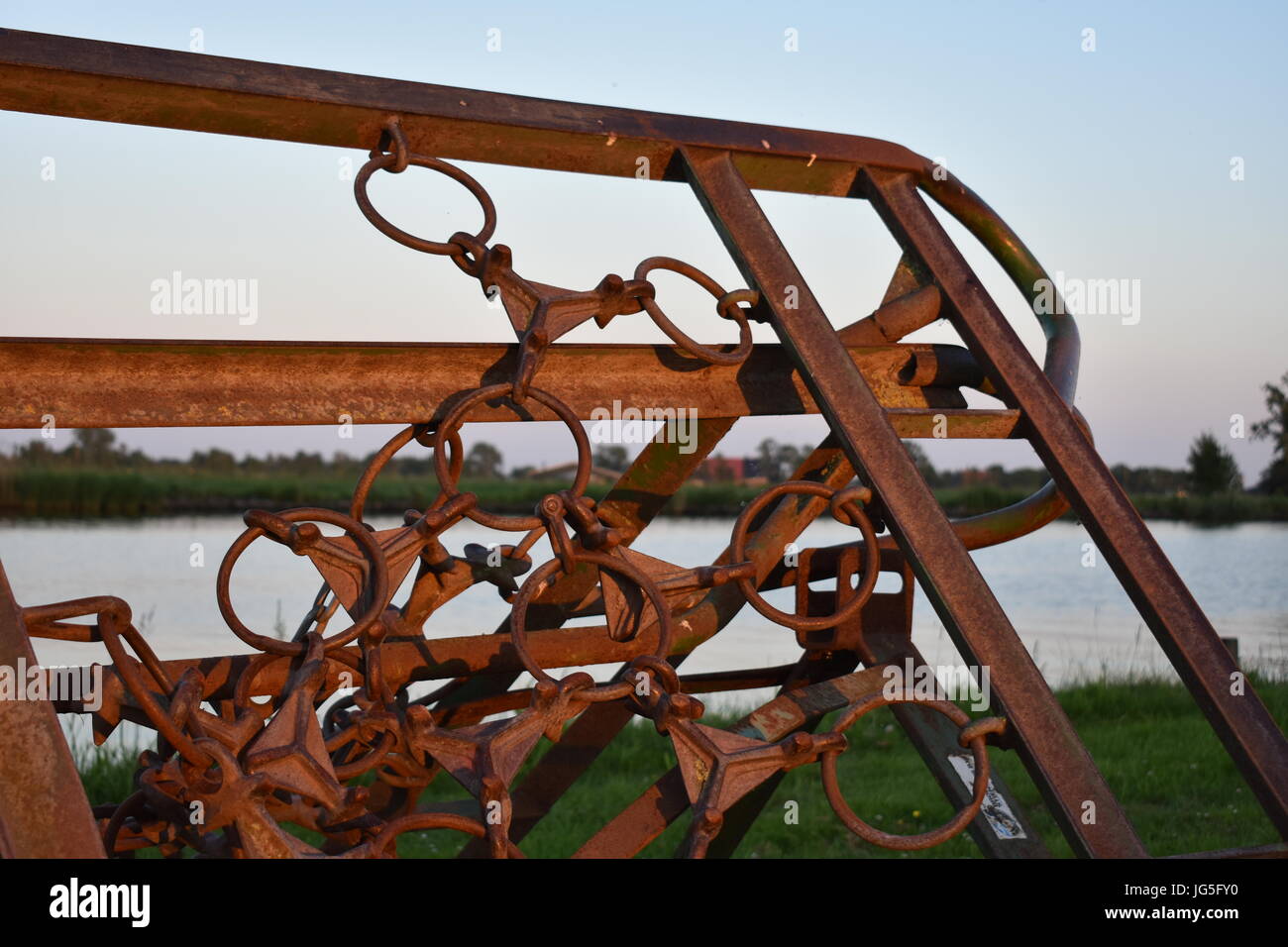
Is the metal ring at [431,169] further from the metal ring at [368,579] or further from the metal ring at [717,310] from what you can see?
the metal ring at [368,579]

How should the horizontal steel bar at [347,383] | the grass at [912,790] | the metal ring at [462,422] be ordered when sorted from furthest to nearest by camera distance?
1. the grass at [912,790]
2. the metal ring at [462,422]
3. the horizontal steel bar at [347,383]

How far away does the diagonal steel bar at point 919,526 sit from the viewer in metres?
1.45

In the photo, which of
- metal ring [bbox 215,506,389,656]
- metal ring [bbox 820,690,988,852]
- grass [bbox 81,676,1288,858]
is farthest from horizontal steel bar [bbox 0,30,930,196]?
grass [bbox 81,676,1288,858]

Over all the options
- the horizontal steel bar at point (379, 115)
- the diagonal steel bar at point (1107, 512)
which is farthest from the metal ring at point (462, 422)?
the diagonal steel bar at point (1107, 512)

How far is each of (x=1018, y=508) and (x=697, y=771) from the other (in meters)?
0.77

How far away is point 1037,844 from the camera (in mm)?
1674

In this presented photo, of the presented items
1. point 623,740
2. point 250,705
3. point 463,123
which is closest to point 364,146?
point 463,123

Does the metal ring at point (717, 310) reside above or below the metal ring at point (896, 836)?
above

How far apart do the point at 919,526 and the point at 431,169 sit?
2.41 ft

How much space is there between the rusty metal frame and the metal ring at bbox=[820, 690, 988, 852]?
0.13ft

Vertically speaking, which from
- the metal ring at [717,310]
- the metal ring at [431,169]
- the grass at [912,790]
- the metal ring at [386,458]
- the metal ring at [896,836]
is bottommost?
the grass at [912,790]

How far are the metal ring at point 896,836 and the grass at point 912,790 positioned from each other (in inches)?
79.6

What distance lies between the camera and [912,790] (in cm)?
429
